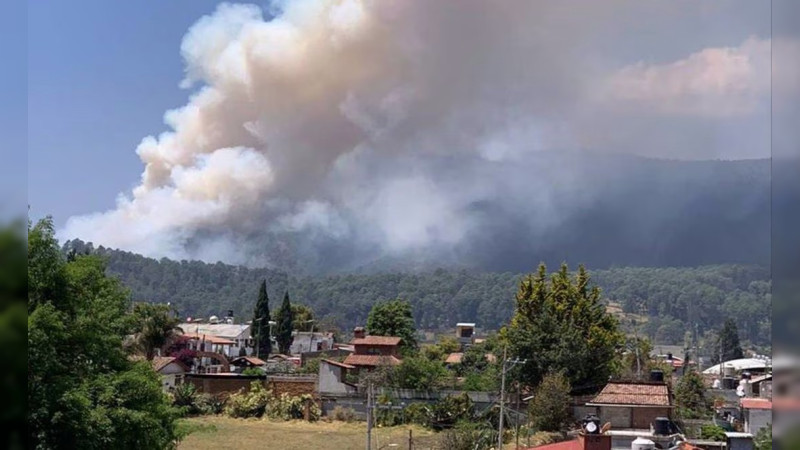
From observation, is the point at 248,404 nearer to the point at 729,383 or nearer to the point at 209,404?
the point at 209,404

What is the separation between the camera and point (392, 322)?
45.2 m

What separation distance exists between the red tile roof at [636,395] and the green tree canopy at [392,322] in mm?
25396

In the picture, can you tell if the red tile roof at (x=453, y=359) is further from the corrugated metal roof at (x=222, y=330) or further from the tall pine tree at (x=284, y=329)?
the corrugated metal roof at (x=222, y=330)

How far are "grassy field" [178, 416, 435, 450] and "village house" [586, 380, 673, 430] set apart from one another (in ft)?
12.7

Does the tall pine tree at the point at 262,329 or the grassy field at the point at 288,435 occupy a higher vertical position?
the tall pine tree at the point at 262,329

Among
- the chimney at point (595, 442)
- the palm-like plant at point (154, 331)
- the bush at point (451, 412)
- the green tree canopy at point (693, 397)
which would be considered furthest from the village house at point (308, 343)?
the chimney at point (595, 442)

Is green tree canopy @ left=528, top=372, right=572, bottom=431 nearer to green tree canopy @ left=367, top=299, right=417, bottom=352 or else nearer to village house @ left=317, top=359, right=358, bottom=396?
village house @ left=317, top=359, right=358, bottom=396

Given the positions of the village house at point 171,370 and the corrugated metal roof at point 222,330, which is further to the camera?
the corrugated metal roof at point 222,330

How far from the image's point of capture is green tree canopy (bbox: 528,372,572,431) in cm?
2173

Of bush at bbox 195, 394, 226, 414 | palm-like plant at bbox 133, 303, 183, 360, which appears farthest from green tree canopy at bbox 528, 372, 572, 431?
palm-like plant at bbox 133, 303, 183, 360

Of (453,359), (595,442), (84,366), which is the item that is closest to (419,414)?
(595,442)

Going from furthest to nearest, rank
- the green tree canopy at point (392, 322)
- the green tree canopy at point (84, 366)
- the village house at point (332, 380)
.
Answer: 1. the green tree canopy at point (392, 322)
2. the village house at point (332, 380)
3. the green tree canopy at point (84, 366)

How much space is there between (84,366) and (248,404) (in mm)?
16145

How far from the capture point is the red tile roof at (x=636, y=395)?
1794 cm
